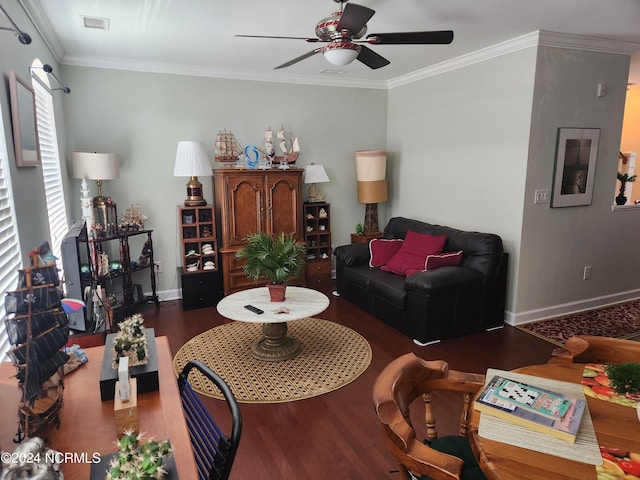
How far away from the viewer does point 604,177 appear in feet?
13.8

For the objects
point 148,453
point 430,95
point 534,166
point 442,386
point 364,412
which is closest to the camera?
point 148,453

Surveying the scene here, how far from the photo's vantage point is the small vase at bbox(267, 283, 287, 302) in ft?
11.3

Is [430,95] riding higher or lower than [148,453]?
higher

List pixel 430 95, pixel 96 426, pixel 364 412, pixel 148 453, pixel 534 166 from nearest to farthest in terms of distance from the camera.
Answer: pixel 148 453
pixel 96 426
pixel 364 412
pixel 534 166
pixel 430 95

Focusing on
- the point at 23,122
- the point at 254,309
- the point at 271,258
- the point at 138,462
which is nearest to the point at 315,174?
the point at 271,258

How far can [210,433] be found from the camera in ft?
4.49

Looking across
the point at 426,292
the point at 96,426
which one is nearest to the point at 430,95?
the point at 426,292

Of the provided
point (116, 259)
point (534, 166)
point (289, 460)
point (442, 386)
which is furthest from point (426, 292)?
point (116, 259)

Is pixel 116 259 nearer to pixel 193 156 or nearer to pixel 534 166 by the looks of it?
pixel 193 156

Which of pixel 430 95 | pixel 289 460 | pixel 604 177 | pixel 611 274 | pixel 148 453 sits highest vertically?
pixel 430 95

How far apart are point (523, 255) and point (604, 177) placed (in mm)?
1266

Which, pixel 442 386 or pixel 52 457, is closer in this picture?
pixel 52 457

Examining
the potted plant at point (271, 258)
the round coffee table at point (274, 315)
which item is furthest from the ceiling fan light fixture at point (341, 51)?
the round coffee table at point (274, 315)

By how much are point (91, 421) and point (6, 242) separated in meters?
1.05
